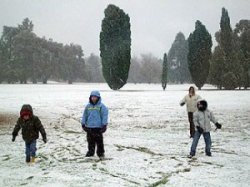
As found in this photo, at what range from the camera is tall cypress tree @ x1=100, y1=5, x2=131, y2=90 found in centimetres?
4138

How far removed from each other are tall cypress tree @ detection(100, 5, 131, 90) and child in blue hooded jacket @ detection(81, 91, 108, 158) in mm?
32862

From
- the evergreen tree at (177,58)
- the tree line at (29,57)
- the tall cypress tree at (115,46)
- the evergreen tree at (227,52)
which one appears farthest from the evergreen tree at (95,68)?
the evergreen tree at (227,52)

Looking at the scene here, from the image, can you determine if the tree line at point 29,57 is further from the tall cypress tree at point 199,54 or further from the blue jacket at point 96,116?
the blue jacket at point 96,116

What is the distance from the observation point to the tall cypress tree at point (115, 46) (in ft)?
136

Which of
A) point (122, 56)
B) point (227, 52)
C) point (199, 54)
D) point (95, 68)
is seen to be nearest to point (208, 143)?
point (122, 56)

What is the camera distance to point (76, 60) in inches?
3376

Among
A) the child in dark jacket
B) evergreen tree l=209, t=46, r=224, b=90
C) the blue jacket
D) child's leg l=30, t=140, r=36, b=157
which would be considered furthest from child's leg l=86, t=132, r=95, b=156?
evergreen tree l=209, t=46, r=224, b=90

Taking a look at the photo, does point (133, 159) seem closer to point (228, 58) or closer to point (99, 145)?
point (99, 145)

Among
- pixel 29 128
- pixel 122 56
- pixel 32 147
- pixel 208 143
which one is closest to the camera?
pixel 29 128

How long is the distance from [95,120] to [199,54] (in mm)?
41322

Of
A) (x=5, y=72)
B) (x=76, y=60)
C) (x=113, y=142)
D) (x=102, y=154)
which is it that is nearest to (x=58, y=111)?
(x=113, y=142)

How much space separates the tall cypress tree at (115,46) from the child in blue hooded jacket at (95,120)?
32862 millimetres

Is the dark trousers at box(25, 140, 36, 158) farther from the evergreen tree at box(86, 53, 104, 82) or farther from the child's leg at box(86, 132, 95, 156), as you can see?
the evergreen tree at box(86, 53, 104, 82)

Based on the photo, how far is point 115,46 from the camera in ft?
137
